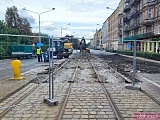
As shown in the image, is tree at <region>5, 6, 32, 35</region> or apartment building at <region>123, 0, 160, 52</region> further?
tree at <region>5, 6, 32, 35</region>

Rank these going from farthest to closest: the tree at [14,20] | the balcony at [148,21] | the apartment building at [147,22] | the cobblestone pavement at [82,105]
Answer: the tree at [14,20] → the balcony at [148,21] → the apartment building at [147,22] → the cobblestone pavement at [82,105]

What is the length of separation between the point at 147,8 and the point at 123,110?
49187 mm

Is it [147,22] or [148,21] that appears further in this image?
[147,22]

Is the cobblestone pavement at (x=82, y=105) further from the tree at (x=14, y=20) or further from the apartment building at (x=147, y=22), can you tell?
the tree at (x=14, y=20)

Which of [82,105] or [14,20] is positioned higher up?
[14,20]

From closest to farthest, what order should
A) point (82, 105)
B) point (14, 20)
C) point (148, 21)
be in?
point (82, 105)
point (148, 21)
point (14, 20)

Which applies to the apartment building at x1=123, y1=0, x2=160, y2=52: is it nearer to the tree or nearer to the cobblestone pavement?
the cobblestone pavement

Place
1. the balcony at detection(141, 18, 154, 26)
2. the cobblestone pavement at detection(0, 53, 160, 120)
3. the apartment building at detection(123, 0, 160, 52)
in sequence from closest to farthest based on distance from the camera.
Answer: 1. the cobblestone pavement at detection(0, 53, 160, 120)
2. the apartment building at detection(123, 0, 160, 52)
3. the balcony at detection(141, 18, 154, 26)

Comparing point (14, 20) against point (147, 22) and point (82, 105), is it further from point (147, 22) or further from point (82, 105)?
point (82, 105)

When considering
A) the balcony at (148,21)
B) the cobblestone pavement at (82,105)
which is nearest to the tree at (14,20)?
the balcony at (148,21)

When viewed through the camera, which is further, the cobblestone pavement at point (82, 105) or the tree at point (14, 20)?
the tree at point (14, 20)

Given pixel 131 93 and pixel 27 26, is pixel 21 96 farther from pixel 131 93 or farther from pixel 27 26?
pixel 27 26

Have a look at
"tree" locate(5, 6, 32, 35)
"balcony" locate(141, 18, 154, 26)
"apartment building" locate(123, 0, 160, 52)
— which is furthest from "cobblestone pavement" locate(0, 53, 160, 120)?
"tree" locate(5, 6, 32, 35)

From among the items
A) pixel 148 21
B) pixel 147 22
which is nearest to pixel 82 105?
pixel 148 21
